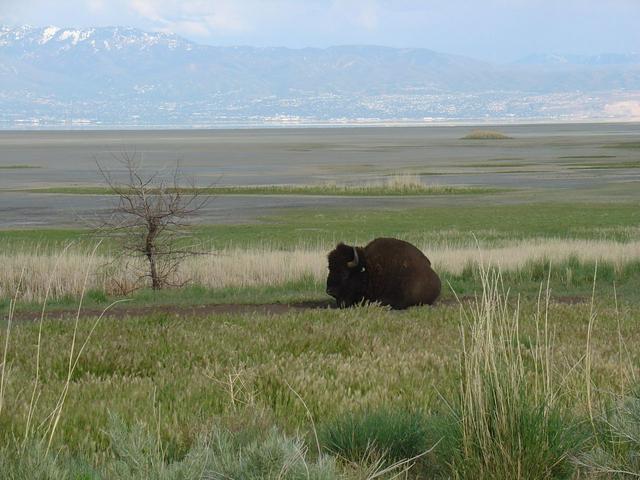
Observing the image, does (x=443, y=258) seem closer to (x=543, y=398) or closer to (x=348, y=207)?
(x=543, y=398)

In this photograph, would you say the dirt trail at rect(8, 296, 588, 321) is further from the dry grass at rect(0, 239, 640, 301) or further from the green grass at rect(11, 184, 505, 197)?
the green grass at rect(11, 184, 505, 197)

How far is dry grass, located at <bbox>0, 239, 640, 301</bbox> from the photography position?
70.7 feet

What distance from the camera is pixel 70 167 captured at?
92.1 metres

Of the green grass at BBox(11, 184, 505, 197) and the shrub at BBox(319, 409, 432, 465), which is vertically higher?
the shrub at BBox(319, 409, 432, 465)

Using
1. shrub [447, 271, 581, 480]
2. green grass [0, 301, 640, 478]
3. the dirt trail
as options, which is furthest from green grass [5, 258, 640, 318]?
shrub [447, 271, 581, 480]

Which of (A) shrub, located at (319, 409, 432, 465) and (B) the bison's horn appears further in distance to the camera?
Result: (B) the bison's horn

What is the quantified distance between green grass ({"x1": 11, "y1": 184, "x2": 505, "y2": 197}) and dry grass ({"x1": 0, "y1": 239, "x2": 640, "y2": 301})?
3053 centimetres

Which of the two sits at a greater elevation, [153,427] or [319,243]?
[153,427]

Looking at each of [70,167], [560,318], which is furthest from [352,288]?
[70,167]

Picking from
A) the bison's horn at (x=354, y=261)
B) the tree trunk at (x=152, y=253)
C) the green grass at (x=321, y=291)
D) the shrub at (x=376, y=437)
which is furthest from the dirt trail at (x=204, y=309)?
the shrub at (x=376, y=437)

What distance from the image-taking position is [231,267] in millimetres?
23953

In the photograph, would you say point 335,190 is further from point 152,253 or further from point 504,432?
point 504,432

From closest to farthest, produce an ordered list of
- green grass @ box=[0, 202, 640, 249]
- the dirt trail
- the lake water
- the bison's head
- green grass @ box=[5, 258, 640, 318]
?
the bison's head < the dirt trail < green grass @ box=[5, 258, 640, 318] < green grass @ box=[0, 202, 640, 249] < the lake water

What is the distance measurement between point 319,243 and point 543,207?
58.8 feet
